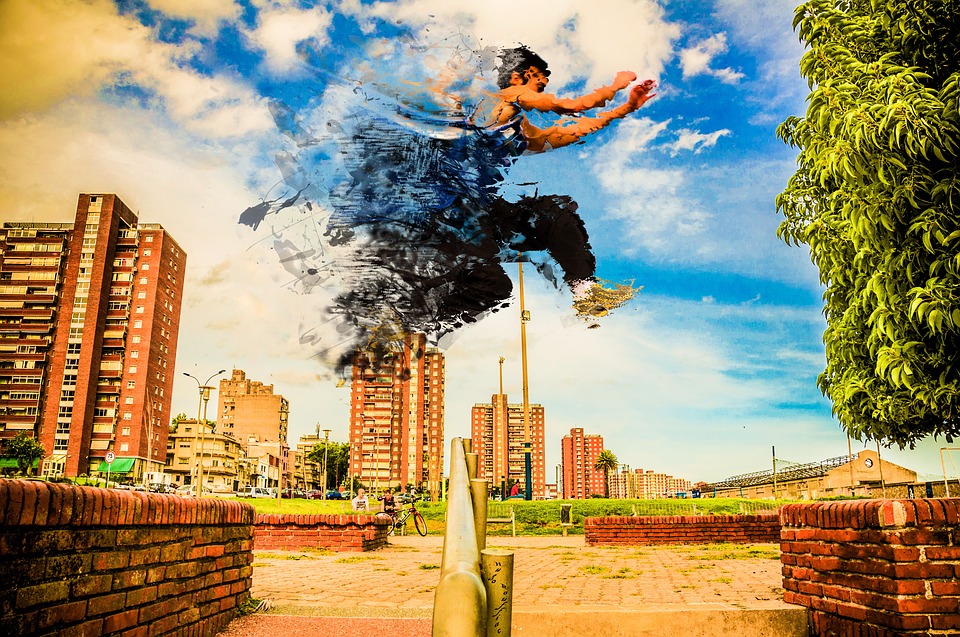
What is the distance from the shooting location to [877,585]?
4285mm

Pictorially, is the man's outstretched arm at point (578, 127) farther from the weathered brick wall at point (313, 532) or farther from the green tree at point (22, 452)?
the green tree at point (22, 452)

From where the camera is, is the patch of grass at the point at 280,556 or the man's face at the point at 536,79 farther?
the patch of grass at the point at 280,556

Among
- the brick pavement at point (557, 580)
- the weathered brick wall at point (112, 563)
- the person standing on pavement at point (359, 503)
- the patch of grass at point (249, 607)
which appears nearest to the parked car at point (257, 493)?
the person standing on pavement at point (359, 503)

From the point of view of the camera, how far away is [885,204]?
30.7ft

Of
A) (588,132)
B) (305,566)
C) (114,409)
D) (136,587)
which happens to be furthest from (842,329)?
(114,409)

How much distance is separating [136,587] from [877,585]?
4552 millimetres

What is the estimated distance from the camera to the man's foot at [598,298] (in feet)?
34.2

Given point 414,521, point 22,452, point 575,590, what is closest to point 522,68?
point 575,590

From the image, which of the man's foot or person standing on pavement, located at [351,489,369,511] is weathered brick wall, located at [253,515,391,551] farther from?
person standing on pavement, located at [351,489,369,511]

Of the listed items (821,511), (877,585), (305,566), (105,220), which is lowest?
(305,566)

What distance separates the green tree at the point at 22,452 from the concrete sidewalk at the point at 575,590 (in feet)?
325

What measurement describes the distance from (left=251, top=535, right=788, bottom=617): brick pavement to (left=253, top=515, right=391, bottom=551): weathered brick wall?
0.46m

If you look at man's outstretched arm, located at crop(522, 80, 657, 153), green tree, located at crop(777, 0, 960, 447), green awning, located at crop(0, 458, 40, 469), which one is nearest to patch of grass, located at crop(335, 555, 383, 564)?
man's outstretched arm, located at crop(522, 80, 657, 153)

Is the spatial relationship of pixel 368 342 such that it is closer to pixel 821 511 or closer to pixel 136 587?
pixel 136 587
